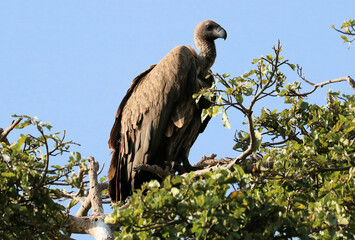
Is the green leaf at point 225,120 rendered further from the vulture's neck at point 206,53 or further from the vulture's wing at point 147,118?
the vulture's neck at point 206,53

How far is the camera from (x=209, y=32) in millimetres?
8852

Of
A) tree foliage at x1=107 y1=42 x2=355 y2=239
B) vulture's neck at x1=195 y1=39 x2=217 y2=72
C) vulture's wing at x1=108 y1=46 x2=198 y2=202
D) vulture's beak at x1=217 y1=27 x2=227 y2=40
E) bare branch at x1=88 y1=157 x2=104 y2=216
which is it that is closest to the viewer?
tree foliage at x1=107 y1=42 x2=355 y2=239

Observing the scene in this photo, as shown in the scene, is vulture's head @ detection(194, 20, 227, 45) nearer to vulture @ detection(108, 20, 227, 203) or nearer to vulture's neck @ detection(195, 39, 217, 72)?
vulture's neck @ detection(195, 39, 217, 72)

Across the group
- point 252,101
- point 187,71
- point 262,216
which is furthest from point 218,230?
point 187,71

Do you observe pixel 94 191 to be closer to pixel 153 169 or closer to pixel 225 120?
pixel 153 169

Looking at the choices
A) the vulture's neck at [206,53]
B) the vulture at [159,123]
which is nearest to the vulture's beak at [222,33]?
the vulture's neck at [206,53]

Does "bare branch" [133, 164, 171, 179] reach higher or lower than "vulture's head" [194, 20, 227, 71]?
lower

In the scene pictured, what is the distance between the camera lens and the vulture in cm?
746

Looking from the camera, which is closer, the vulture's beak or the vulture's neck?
the vulture's neck

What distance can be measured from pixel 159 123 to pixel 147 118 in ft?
0.79

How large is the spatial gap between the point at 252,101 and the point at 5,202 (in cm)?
198

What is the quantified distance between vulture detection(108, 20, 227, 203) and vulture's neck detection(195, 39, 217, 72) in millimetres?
301

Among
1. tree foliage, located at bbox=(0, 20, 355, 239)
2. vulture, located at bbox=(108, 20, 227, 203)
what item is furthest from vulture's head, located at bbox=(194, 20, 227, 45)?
tree foliage, located at bbox=(0, 20, 355, 239)

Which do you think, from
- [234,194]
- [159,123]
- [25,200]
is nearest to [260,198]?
[234,194]
